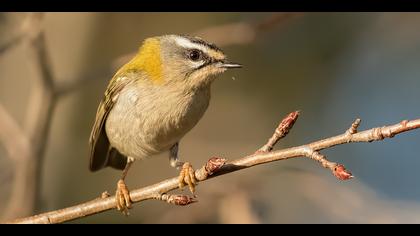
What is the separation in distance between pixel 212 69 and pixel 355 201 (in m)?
1.23

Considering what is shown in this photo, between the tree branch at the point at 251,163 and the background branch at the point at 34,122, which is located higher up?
the background branch at the point at 34,122

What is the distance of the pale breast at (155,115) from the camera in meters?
3.86

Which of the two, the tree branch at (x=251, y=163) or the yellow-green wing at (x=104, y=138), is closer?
the tree branch at (x=251, y=163)

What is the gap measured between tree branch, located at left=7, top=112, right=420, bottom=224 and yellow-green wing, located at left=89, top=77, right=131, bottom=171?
4.31 feet

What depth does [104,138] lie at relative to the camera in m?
4.62

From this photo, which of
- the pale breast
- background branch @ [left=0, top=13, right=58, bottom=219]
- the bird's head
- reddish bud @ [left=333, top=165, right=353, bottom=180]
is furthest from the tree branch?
background branch @ [left=0, top=13, right=58, bottom=219]

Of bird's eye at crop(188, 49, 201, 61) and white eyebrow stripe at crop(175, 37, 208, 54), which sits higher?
white eyebrow stripe at crop(175, 37, 208, 54)

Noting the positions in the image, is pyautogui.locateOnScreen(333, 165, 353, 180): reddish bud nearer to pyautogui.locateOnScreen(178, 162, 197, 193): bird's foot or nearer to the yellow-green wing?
pyautogui.locateOnScreen(178, 162, 197, 193): bird's foot

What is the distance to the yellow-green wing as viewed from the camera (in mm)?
4270

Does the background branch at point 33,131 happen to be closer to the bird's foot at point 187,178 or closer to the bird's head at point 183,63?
the bird's head at point 183,63

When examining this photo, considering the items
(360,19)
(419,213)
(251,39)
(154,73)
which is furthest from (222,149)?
(360,19)

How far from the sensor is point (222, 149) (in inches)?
228

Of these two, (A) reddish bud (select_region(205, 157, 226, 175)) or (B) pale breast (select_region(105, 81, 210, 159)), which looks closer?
(A) reddish bud (select_region(205, 157, 226, 175))

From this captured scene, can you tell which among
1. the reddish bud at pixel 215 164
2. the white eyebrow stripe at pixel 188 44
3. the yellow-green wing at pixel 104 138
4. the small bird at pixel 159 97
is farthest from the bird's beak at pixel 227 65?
the reddish bud at pixel 215 164
